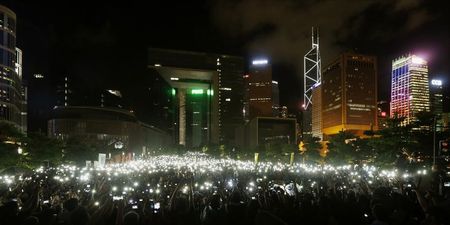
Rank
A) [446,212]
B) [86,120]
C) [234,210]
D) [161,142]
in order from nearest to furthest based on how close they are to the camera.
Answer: [446,212] → [234,210] → [86,120] → [161,142]

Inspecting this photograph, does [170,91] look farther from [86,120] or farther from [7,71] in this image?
[7,71]

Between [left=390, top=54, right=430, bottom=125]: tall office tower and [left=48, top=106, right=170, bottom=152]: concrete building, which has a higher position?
[left=390, top=54, right=430, bottom=125]: tall office tower

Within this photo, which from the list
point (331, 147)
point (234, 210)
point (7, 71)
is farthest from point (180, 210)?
point (7, 71)

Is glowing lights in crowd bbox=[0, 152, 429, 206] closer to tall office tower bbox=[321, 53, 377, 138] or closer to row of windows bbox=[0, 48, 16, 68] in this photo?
row of windows bbox=[0, 48, 16, 68]

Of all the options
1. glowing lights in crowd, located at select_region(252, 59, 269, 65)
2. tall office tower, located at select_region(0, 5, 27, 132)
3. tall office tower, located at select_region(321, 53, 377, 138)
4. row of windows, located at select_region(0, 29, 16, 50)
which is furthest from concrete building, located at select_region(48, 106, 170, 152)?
glowing lights in crowd, located at select_region(252, 59, 269, 65)

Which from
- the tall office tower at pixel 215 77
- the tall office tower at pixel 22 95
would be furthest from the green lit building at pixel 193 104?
the tall office tower at pixel 22 95

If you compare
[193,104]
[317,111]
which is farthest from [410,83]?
[193,104]

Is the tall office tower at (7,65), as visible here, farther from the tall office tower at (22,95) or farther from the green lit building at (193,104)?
the green lit building at (193,104)
